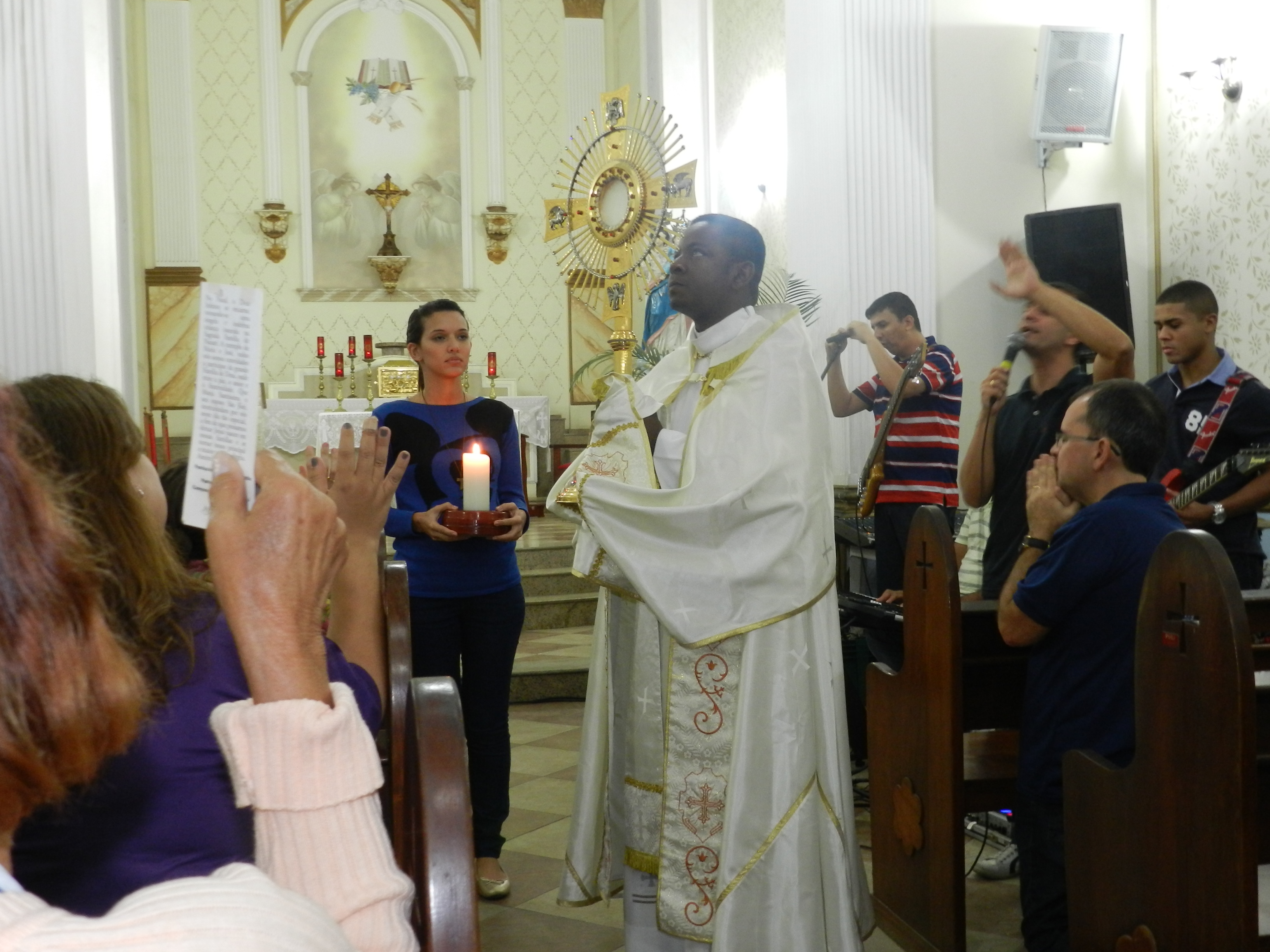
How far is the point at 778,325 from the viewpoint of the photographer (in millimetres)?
2887

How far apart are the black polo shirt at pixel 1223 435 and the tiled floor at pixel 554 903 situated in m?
1.30

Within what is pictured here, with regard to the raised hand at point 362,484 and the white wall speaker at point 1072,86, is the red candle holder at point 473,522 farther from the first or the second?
the white wall speaker at point 1072,86

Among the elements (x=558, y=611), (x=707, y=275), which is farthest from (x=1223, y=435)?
(x=558, y=611)

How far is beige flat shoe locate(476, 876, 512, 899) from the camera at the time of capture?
11.3 ft

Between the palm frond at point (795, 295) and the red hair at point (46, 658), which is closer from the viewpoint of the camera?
the red hair at point (46, 658)

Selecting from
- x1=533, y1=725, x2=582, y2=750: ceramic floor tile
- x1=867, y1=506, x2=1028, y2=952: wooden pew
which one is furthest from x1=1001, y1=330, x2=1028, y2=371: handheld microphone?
x1=533, y1=725, x2=582, y2=750: ceramic floor tile

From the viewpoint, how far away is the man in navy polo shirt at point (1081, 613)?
2.41 metres

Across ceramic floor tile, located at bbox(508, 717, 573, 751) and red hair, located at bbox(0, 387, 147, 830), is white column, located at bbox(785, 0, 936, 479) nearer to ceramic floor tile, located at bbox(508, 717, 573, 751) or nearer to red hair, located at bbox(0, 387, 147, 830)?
ceramic floor tile, located at bbox(508, 717, 573, 751)

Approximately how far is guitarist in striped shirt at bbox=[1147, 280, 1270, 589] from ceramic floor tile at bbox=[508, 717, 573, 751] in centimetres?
285

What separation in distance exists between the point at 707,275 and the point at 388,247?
29.6 ft

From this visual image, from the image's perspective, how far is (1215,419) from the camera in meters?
3.97

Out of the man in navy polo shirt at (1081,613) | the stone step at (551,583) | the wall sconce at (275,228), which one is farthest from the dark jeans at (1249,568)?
the wall sconce at (275,228)

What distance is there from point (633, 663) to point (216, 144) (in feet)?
31.9

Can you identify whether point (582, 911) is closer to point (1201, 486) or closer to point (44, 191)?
point (1201, 486)
